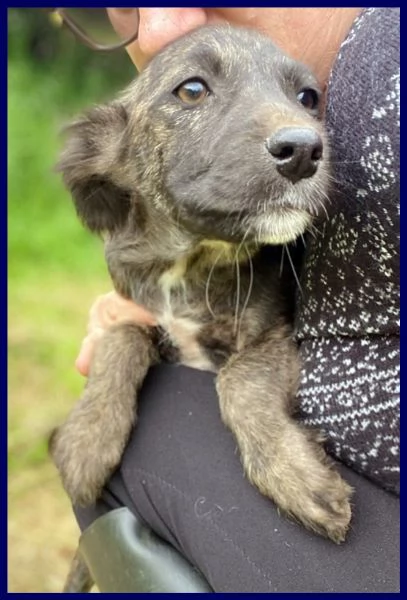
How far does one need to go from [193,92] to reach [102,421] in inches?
39.2

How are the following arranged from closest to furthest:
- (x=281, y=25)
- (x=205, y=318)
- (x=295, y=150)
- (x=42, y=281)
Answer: (x=295, y=150), (x=281, y=25), (x=205, y=318), (x=42, y=281)

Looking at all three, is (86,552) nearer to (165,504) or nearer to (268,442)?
(165,504)

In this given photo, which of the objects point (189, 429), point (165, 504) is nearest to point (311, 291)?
point (189, 429)

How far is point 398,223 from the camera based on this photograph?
79.3 inches

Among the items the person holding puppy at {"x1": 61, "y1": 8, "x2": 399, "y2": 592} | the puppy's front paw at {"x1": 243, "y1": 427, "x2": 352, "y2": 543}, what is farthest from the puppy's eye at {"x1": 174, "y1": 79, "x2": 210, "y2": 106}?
the puppy's front paw at {"x1": 243, "y1": 427, "x2": 352, "y2": 543}

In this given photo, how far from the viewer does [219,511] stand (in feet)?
7.63

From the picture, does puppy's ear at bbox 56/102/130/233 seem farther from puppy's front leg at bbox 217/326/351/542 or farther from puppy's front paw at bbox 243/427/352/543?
puppy's front paw at bbox 243/427/352/543

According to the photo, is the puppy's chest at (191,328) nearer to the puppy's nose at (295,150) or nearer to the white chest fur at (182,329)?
the white chest fur at (182,329)

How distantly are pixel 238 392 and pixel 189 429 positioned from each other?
19 centimetres

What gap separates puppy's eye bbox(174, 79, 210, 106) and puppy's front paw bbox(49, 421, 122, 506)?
101cm

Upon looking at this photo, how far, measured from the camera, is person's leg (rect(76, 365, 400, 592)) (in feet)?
7.03

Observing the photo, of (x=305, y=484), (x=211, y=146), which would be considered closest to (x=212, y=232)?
(x=211, y=146)

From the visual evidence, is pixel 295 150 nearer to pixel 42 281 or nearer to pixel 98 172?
pixel 98 172

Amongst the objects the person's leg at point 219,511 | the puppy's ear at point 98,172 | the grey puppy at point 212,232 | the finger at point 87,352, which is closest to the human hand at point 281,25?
the grey puppy at point 212,232
